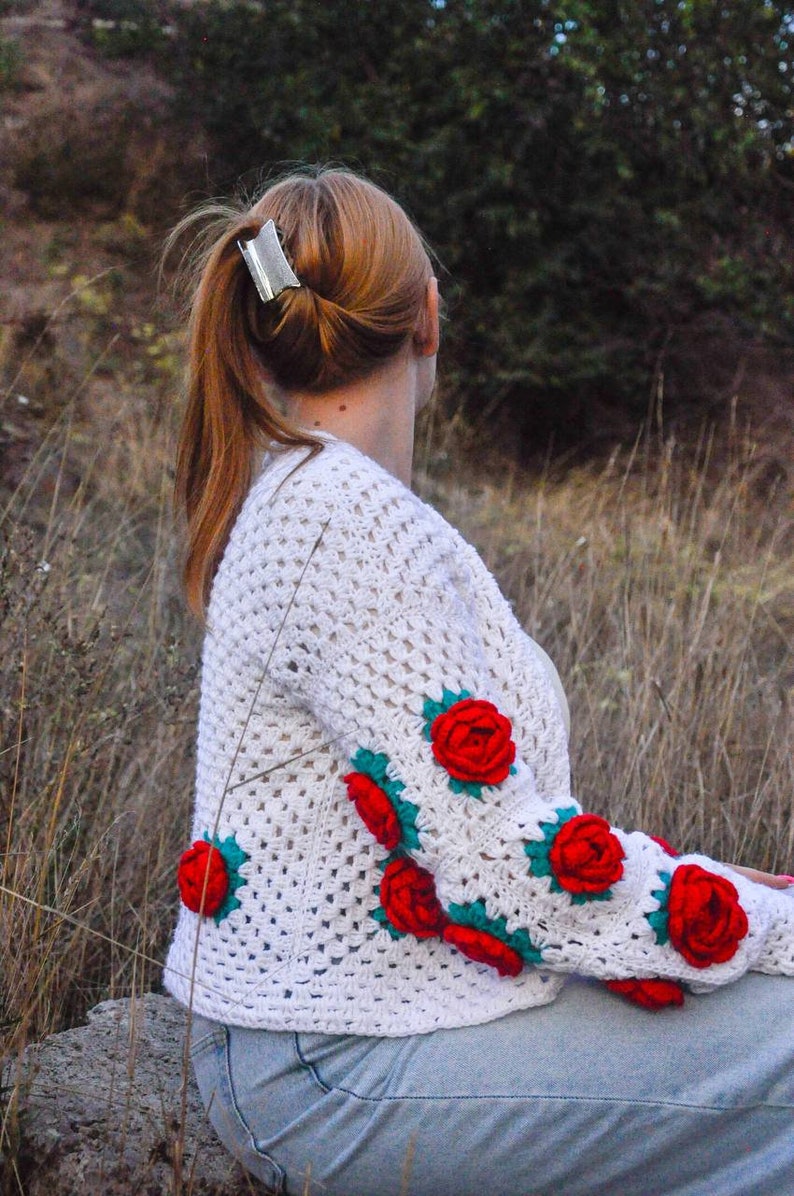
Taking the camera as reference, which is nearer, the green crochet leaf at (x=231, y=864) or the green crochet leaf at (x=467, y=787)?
the green crochet leaf at (x=467, y=787)

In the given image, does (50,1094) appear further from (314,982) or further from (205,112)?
(205,112)

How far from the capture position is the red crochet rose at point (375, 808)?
132cm

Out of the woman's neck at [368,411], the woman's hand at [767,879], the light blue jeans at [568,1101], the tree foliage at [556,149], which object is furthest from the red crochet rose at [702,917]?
the tree foliage at [556,149]

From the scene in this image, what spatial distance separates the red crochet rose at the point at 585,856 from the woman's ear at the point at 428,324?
74cm

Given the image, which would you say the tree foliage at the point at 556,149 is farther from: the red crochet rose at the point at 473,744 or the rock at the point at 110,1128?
the red crochet rose at the point at 473,744

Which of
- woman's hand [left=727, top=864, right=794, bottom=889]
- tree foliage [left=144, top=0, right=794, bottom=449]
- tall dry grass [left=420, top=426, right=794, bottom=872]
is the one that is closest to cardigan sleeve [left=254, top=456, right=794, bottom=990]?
woman's hand [left=727, top=864, right=794, bottom=889]

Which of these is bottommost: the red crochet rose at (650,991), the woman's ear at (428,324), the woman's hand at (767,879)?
the red crochet rose at (650,991)

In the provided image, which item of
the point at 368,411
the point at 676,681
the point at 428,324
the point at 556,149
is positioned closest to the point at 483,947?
the point at 368,411

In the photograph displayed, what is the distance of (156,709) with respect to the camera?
2652 millimetres

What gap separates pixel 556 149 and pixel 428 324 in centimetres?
506

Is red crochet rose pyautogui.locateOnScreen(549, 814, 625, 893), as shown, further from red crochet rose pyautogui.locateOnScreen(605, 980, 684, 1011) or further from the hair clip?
the hair clip

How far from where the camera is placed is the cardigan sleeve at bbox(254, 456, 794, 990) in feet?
4.21

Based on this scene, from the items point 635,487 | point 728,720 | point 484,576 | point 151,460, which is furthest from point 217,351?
point 635,487

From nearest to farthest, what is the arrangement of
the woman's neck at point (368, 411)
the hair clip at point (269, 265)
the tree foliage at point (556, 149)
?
the hair clip at point (269, 265)
the woman's neck at point (368, 411)
the tree foliage at point (556, 149)
